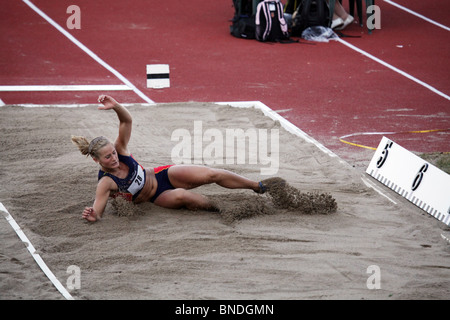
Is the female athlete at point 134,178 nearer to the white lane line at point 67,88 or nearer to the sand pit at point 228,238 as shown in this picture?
the sand pit at point 228,238

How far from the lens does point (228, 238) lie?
15.9 feet

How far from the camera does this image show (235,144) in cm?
711

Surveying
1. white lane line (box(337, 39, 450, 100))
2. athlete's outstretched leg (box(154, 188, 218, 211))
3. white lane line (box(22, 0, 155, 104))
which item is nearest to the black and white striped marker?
white lane line (box(22, 0, 155, 104))

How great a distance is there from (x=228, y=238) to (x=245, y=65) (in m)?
5.99

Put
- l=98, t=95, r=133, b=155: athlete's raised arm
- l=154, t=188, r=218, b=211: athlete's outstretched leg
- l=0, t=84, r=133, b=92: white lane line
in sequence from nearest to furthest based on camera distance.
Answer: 1. l=98, t=95, r=133, b=155: athlete's raised arm
2. l=154, t=188, r=218, b=211: athlete's outstretched leg
3. l=0, t=84, r=133, b=92: white lane line

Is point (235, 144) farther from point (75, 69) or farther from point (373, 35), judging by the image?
point (373, 35)

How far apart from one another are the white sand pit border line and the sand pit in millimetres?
43

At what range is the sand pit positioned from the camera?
4168mm

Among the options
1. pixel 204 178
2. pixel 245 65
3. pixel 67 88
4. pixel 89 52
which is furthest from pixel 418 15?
pixel 204 178

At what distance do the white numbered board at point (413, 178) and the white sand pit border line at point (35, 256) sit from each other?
3.10 m

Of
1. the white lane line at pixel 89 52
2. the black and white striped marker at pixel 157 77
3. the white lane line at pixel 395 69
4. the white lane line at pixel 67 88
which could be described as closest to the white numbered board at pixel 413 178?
the white lane line at pixel 395 69

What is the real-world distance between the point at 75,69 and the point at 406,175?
5947mm

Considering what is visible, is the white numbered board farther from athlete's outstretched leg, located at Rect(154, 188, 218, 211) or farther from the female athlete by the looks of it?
athlete's outstretched leg, located at Rect(154, 188, 218, 211)

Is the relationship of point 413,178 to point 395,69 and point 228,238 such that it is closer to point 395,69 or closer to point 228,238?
point 228,238
